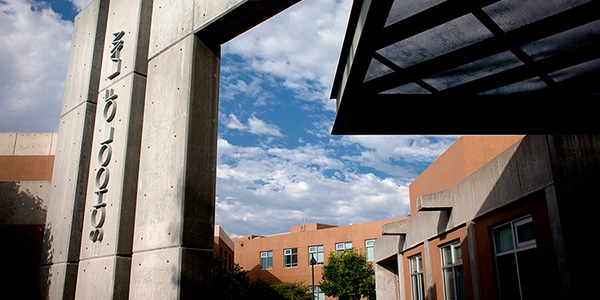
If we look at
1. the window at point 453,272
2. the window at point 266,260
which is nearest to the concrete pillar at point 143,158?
the window at point 453,272

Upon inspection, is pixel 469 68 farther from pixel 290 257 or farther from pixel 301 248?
pixel 290 257

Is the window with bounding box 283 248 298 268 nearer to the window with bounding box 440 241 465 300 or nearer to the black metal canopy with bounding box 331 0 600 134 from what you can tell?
the window with bounding box 440 241 465 300

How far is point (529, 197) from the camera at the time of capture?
28.8ft

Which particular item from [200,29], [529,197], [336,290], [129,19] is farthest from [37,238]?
[336,290]

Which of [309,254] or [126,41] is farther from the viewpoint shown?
[309,254]

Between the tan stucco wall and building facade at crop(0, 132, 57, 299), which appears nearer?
building facade at crop(0, 132, 57, 299)

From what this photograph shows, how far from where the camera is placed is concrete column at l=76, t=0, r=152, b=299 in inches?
278

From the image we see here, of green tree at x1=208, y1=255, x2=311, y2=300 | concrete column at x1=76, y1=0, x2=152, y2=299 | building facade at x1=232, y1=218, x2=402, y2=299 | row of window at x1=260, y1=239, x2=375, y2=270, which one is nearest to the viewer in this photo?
concrete column at x1=76, y1=0, x2=152, y2=299

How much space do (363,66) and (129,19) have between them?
15.2 feet

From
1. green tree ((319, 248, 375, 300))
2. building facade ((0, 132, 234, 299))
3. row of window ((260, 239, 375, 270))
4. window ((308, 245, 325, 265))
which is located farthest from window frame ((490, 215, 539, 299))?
window ((308, 245, 325, 265))

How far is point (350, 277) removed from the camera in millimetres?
39312

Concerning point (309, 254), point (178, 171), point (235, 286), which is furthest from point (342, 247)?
point (178, 171)

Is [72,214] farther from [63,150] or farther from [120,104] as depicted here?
[120,104]

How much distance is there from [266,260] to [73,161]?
43.6 meters
